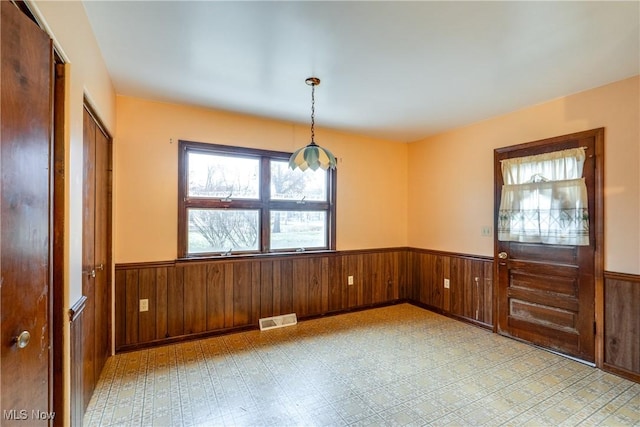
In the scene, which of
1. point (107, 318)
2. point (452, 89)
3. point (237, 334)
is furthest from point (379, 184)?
point (107, 318)

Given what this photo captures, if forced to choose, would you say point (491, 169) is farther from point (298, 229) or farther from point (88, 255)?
point (88, 255)

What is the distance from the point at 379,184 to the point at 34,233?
4.04m

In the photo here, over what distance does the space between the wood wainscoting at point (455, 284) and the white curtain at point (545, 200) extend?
1.92 feet

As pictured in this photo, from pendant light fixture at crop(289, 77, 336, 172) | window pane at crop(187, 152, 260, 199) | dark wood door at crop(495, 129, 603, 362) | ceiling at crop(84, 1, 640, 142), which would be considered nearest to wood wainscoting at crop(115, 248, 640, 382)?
dark wood door at crop(495, 129, 603, 362)

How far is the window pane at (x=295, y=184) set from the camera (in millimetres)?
3863

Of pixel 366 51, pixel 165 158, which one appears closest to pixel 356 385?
pixel 366 51

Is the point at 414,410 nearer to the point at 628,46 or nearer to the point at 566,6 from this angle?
the point at 566,6

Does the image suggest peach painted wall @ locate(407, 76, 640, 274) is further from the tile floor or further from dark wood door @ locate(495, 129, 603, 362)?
the tile floor

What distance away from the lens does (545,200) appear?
3066 millimetres

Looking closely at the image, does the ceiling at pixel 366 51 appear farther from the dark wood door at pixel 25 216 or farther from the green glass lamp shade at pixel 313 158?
the dark wood door at pixel 25 216

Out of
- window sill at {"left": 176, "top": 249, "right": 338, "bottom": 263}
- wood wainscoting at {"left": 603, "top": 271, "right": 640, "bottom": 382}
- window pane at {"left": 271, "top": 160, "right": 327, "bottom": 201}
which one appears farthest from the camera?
window pane at {"left": 271, "top": 160, "right": 327, "bottom": 201}

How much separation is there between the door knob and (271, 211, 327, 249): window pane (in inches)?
108

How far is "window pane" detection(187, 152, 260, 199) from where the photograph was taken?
339 centimetres

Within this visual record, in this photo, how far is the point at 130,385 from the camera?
238 cm
